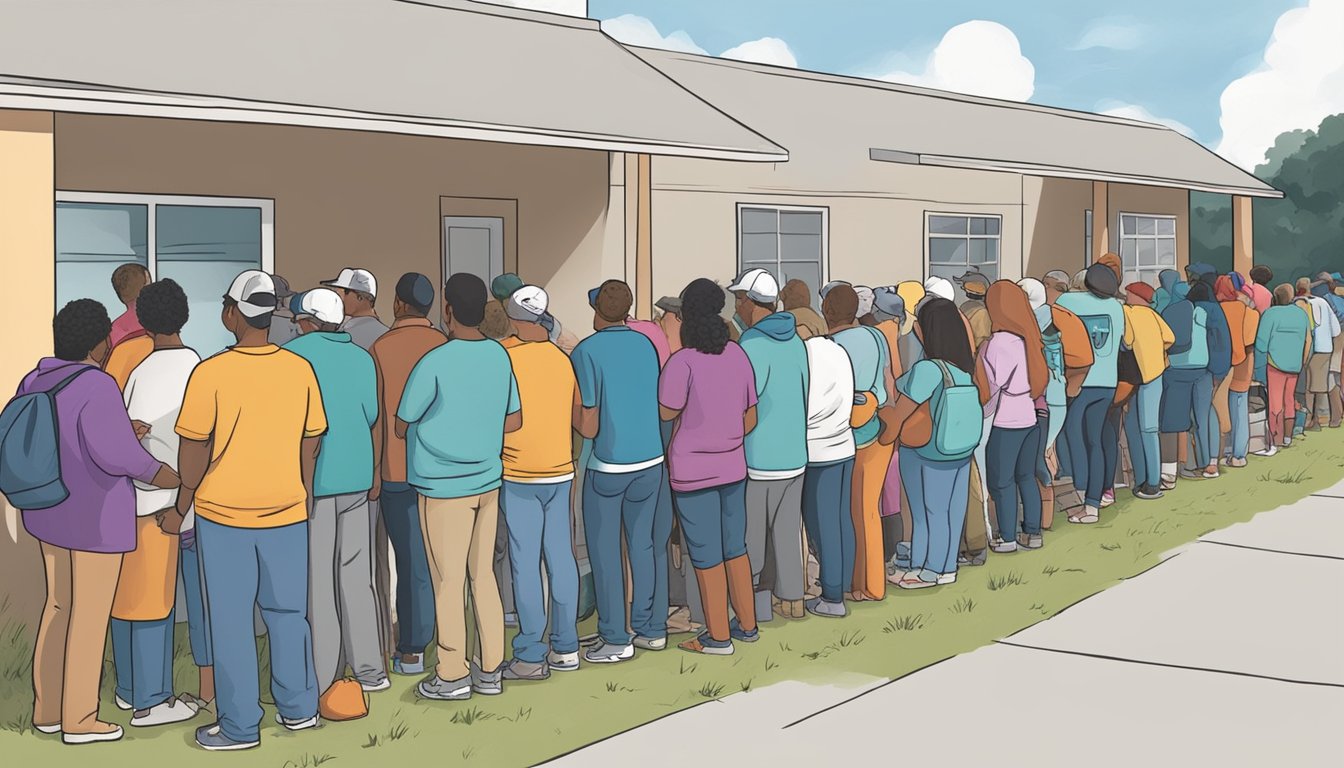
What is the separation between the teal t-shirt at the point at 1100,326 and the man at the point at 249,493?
6.29 m

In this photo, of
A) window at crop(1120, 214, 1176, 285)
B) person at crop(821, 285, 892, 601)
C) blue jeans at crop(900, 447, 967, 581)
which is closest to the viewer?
person at crop(821, 285, 892, 601)

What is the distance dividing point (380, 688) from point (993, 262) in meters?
11.7

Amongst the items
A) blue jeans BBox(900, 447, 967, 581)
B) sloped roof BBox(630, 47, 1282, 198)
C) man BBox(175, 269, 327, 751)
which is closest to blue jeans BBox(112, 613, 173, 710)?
man BBox(175, 269, 327, 751)

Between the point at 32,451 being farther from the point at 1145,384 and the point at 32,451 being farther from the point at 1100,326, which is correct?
the point at 1145,384

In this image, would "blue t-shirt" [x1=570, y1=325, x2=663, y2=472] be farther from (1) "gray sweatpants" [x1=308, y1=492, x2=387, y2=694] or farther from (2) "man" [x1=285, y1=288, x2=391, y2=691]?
(1) "gray sweatpants" [x1=308, y1=492, x2=387, y2=694]

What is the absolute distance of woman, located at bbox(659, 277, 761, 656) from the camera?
22.3 ft

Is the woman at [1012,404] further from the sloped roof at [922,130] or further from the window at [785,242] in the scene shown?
the sloped roof at [922,130]

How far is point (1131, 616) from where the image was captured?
764 cm

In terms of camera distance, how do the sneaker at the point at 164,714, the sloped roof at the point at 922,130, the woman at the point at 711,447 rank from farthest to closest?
the sloped roof at the point at 922,130 < the woman at the point at 711,447 < the sneaker at the point at 164,714

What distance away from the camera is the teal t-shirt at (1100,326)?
1019 centimetres

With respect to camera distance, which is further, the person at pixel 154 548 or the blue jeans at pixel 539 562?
the blue jeans at pixel 539 562

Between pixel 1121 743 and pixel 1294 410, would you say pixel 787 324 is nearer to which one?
pixel 1121 743

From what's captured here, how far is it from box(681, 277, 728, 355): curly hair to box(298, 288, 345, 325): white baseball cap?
169 centimetres

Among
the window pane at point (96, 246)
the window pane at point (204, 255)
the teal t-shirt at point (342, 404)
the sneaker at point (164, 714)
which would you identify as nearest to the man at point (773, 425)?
the teal t-shirt at point (342, 404)
